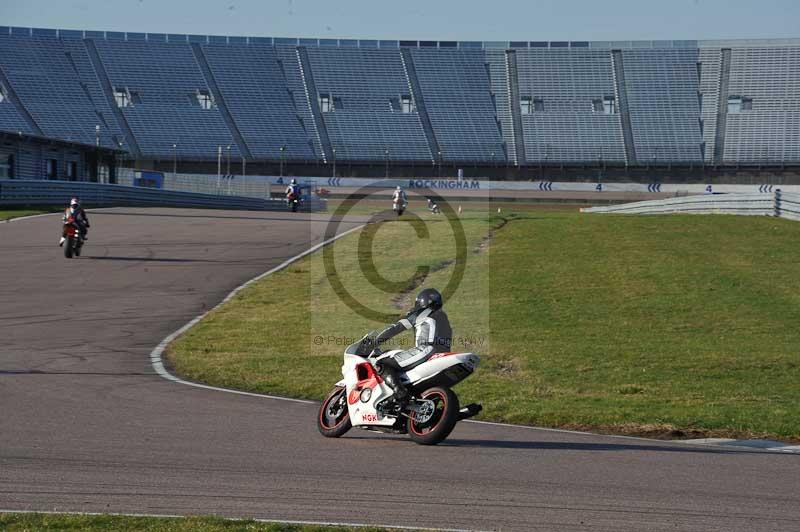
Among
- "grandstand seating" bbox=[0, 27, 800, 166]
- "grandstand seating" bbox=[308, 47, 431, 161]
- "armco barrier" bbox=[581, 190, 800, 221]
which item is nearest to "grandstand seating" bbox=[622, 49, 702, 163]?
"grandstand seating" bbox=[0, 27, 800, 166]

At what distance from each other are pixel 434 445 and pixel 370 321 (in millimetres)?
10114

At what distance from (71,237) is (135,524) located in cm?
2233

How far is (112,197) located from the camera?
49.5m

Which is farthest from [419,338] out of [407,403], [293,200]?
[293,200]

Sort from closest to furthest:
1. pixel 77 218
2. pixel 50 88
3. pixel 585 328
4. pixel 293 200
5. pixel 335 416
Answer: pixel 335 416, pixel 585 328, pixel 77 218, pixel 293 200, pixel 50 88

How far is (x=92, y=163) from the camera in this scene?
6062cm

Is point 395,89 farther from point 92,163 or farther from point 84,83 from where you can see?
point 92,163

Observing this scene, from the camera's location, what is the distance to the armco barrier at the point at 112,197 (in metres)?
42.9

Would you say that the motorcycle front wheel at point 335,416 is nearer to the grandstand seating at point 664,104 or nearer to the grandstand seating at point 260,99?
the grandstand seating at point 260,99

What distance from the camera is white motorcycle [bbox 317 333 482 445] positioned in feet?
32.1

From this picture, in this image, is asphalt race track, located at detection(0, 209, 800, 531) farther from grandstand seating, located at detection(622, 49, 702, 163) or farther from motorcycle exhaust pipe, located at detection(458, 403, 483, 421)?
grandstand seating, located at detection(622, 49, 702, 163)

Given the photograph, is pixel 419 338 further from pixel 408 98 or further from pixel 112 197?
pixel 408 98

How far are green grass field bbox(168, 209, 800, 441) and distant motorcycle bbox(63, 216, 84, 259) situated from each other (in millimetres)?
6130

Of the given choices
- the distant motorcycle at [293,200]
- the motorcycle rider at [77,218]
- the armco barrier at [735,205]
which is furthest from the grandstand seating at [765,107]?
the motorcycle rider at [77,218]
